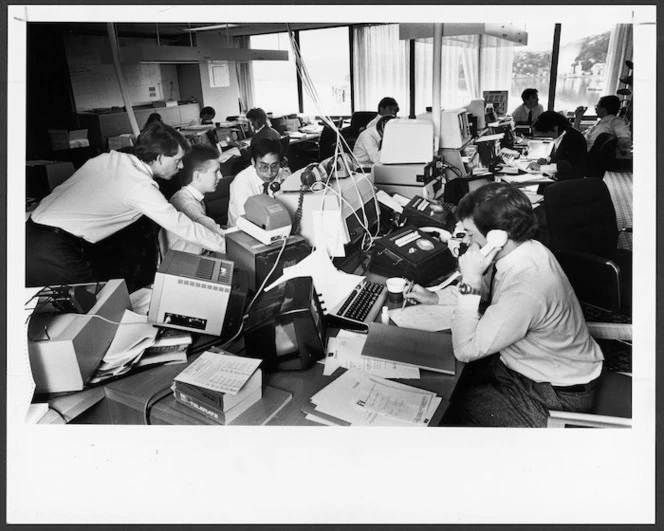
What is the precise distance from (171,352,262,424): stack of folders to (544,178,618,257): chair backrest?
5.99 ft

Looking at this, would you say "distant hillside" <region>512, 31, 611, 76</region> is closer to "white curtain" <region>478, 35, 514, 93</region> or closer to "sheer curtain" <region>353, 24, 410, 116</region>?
"white curtain" <region>478, 35, 514, 93</region>

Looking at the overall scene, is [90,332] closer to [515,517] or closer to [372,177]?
[515,517]

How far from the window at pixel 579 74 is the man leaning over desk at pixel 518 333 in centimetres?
625

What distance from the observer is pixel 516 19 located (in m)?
1.36

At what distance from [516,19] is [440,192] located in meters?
1.81

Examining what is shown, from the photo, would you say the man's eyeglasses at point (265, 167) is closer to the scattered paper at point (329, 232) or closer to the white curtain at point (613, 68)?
the scattered paper at point (329, 232)

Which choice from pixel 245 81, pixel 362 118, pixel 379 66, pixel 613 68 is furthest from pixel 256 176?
pixel 245 81

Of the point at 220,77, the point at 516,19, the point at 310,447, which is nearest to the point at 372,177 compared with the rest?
the point at 516,19

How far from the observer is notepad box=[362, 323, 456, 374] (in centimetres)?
150

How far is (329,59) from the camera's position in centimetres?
787

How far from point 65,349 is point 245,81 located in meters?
8.10

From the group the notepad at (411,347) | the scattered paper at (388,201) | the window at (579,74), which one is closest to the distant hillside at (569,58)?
the window at (579,74)

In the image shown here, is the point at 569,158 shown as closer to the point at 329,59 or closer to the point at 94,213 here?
the point at 94,213

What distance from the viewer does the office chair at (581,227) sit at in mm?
2443
